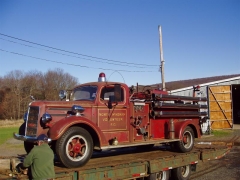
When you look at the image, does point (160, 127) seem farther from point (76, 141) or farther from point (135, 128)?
point (76, 141)

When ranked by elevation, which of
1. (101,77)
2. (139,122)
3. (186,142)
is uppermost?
(101,77)

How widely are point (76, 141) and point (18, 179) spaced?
143 centimetres

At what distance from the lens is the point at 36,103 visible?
19.9ft

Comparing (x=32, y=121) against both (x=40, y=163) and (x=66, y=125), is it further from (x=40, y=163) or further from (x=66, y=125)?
(x=40, y=163)

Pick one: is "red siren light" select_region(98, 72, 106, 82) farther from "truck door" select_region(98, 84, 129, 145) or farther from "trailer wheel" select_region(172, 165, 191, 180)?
"trailer wheel" select_region(172, 165, 191, 180)

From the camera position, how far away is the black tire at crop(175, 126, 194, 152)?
8414 millimetres

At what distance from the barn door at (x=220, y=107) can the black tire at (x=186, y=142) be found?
12.5 metres

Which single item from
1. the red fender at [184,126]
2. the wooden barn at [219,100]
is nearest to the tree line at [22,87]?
the wooden barn at [219,100]

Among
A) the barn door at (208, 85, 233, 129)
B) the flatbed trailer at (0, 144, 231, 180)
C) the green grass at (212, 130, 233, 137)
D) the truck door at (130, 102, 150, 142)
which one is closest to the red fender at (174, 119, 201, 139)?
the flatbed trailer at (0, 144, 231, 180)

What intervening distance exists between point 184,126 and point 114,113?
252cm

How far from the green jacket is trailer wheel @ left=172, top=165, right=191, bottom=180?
13.9 ft

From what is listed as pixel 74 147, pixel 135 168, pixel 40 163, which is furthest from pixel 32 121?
pixel 135 168

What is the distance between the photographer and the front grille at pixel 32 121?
5914 mm

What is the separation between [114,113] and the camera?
6906 mm
